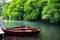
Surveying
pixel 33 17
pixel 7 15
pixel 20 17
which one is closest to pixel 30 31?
pixel 33 17

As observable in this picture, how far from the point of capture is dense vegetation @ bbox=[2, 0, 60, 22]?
209 feet

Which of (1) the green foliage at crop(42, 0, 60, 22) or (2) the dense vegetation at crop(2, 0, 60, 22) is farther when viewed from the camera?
(2) the dense vegetation at crop(2, 0, 60, 22)

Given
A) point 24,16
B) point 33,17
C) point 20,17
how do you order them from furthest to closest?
1. point 20,17
2. point 24,16
3. point 33,17

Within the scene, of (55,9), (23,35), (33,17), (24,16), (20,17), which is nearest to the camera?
(23,35)

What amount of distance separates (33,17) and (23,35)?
151 ft

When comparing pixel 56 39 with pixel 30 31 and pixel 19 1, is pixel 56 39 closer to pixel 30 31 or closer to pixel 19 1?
pixel 30 31

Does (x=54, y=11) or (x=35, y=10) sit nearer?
(x=54, y=11)

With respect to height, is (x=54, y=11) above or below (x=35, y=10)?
above

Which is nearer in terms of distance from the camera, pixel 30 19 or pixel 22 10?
pixel 30 19

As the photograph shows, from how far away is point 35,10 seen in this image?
83.2 m

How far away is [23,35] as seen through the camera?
35.9 metres

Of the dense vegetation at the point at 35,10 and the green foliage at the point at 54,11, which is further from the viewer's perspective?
the dense vegetation at the point at 35,10

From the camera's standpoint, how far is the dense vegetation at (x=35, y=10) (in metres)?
63.6

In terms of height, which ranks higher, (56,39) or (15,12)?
(56,39)
